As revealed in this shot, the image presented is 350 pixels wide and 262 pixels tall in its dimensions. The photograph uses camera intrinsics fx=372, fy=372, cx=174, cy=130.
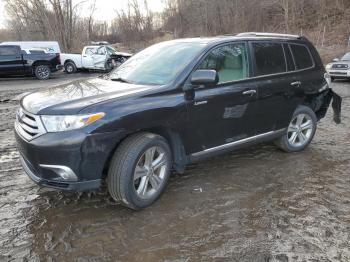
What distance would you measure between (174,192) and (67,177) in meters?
1.38

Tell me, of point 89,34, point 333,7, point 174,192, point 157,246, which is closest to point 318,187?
point 174,192

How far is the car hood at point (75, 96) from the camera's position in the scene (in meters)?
3.48

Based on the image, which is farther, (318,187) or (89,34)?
(89,34)

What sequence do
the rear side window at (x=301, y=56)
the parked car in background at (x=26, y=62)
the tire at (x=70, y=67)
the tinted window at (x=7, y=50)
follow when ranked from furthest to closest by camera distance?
the tire at (x=70, y=67) < the parked car in background at (x=26, y=62) < the tinted window at (x=7, y=50) < the rear side window at (x=301, y=56)

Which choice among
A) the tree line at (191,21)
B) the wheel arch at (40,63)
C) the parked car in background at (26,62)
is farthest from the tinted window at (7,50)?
the tree line at (191,21)

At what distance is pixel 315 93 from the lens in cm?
587

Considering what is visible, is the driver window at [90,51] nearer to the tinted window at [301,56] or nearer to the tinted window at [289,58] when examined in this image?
the tinted window at [301,56]

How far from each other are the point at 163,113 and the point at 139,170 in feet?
2.11

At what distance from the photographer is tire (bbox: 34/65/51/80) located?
18930mm

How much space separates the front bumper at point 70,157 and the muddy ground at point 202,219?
459 millimetres

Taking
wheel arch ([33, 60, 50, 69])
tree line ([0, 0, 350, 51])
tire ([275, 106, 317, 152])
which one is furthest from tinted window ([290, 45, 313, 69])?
tree line ([0, 0, 350, 51])

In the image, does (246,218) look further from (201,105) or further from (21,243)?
(21,243)

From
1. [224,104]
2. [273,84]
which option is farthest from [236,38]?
[224,104]

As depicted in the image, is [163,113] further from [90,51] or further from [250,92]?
[90,51]
